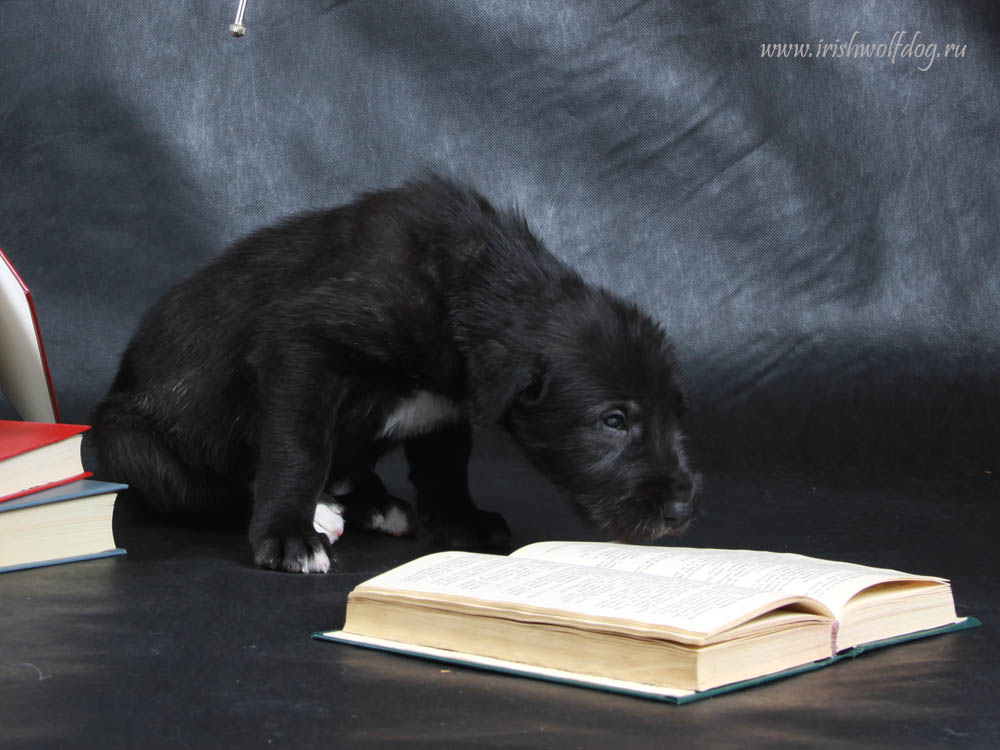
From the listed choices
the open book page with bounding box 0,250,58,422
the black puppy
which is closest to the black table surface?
the black puppy

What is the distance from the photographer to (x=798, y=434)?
15.3 feet

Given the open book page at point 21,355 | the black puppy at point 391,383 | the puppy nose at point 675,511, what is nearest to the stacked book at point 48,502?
the open book page at point 21,355

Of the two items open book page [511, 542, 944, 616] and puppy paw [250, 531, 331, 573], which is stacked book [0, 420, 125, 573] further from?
open book page [511, 542, 944, 616]

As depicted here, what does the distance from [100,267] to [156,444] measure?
5.49 ft

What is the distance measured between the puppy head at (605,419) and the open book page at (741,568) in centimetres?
33

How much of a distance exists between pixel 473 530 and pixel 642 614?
138 cm

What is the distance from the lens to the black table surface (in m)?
1.87

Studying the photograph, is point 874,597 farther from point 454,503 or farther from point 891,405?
point 891,405

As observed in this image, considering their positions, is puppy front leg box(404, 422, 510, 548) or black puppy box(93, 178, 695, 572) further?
puppy front leg box(404, 422, 510, 548)

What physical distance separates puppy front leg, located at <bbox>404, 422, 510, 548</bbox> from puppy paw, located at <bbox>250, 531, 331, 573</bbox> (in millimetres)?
499

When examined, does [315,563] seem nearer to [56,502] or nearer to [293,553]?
[293,553]

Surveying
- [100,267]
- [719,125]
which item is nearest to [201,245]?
[100,267]

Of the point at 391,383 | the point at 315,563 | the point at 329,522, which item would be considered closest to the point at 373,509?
the point at 329,522

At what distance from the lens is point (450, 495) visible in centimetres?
345
